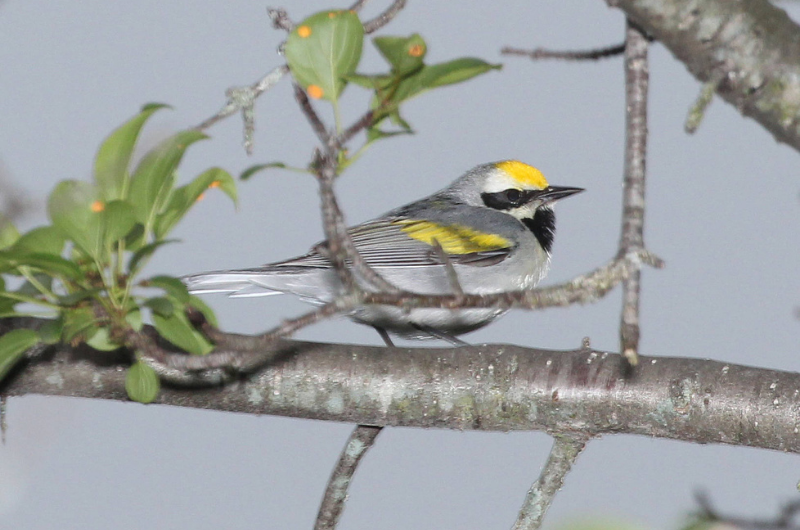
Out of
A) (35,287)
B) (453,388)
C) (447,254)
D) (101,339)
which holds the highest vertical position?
(35,287)

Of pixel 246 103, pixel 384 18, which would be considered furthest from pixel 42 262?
pixel 384 18

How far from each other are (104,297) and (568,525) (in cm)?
104

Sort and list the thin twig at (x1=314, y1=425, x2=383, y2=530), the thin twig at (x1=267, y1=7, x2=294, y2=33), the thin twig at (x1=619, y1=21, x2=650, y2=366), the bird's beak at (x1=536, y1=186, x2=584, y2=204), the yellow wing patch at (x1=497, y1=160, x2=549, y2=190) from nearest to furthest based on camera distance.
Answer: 1. the thin twig at (x1=619, y1=21, x2=650, y2=366)
2. the thin twig at (x1=267, y1=7, x2=294, y2=33)
3. the thin twig at (x1=314, y1=425, x2=383, y2=530)
4. the bird's beak at (x1=536, y1=186, x2=584, y2=204)
5. the yellow wing patch at (x1=497, y1=160, x2=549, y2=190)

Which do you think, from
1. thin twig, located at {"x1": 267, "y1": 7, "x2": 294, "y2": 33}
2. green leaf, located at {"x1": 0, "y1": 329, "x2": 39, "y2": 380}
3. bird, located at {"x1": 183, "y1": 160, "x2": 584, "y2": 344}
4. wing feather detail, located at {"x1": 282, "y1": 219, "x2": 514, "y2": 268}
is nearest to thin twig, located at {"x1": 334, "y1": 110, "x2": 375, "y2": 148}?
thin twig, located at {"x1": 267, "y1": 7, "x2": 294, "y2": 33}

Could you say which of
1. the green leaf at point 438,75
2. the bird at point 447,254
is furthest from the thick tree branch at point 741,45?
the bird at point 447,254

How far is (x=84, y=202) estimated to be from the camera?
147 centimetres

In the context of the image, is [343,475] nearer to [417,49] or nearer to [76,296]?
[76,296]

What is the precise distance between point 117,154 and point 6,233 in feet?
1.12

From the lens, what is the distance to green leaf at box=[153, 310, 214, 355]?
1.61 metres

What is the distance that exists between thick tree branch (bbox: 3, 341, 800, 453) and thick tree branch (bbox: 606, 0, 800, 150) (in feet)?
2.80

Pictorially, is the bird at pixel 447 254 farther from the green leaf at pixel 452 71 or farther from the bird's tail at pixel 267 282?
the green leaf at pixel 452 71

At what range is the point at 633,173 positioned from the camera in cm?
135

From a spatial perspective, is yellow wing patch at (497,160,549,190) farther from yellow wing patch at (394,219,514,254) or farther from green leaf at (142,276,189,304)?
green leaf at (142,276,189,304)

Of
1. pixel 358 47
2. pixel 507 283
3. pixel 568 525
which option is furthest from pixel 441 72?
pixel 507 283
